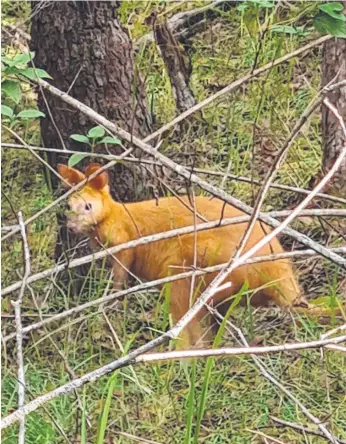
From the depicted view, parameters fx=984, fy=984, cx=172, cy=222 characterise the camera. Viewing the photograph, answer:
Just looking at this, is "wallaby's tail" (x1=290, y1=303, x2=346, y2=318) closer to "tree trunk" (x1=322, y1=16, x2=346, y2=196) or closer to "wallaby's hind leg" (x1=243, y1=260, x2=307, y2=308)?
"wallaby's hind leg" (x1=243, y1=260, x2=307, y2=308)

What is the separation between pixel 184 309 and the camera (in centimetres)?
388

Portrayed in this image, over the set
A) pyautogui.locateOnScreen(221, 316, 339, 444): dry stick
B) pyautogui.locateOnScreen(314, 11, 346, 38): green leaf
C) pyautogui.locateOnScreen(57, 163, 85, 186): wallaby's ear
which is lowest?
pyautogui.locateOnScreen(221, 316, 339, 444): dry stick

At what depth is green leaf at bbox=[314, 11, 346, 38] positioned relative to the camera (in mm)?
3105

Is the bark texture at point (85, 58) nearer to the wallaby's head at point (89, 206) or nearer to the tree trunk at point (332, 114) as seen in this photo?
the wallaby's head at point (89, 206)

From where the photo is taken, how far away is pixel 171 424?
3.43 metres

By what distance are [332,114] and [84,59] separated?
3.84ft

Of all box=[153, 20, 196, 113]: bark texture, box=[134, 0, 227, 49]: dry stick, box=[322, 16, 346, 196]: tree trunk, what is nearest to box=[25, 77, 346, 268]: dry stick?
box=[322, 16, 346, 196]: tree trunk

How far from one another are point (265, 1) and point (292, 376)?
1.34 m

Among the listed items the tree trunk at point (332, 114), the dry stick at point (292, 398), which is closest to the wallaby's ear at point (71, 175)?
the tree trunk at point (332, 114)

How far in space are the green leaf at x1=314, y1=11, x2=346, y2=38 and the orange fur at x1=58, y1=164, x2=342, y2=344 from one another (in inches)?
32.8

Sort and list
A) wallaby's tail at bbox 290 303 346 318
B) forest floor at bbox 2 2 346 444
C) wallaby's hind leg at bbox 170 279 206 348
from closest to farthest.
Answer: forest floor at bbox 2 2 346 444 → wallaby's tail at bbox 290 303 346 318 → wallaby's hind leg at bbox 170 279 206 348

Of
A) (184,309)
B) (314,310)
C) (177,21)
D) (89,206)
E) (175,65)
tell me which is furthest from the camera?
(177,21)

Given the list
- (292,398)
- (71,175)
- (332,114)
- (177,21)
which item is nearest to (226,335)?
(71,175)

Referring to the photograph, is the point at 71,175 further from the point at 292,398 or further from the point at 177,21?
the point at 177,21
